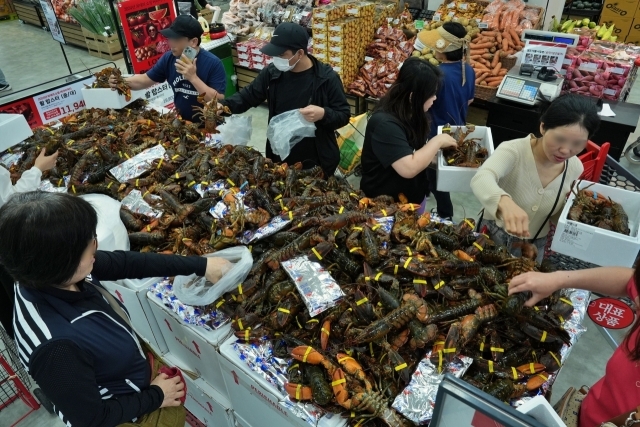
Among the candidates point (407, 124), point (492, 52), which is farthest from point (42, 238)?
point (492, 52)

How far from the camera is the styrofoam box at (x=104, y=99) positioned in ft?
14.1

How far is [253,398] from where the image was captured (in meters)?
2.11

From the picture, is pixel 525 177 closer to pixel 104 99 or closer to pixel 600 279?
pixel 600 279

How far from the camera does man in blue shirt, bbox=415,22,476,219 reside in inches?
147

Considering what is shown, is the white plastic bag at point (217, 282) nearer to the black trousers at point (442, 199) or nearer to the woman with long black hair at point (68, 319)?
the woman with long black hair at point (68, 319)

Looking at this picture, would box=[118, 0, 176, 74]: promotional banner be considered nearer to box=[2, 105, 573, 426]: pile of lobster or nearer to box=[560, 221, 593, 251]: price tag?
box=[2, 105, 573, 426]: pile of lobster

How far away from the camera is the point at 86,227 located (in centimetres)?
138

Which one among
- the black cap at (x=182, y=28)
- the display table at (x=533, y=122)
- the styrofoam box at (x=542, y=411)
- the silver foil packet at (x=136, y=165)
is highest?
the black cap at (x=182, y=28)

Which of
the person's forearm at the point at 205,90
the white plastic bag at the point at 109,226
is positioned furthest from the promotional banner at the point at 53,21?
the white plastic bag at the point at 109,226

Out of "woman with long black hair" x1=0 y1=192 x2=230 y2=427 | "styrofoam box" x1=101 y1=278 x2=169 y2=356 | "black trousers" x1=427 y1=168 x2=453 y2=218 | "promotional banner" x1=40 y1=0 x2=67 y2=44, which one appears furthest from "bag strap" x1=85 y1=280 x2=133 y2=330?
"promotional banner" x1=40 y1=0 x2=67 y2=44

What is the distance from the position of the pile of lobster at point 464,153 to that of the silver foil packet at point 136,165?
2.16 metres

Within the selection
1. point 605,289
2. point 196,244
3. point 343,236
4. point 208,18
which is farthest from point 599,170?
point 208,18

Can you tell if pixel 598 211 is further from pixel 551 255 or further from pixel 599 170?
pixel 599 170

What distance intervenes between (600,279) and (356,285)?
1040 millimetres
